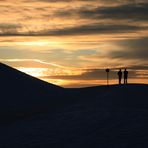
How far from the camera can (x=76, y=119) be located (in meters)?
33.6

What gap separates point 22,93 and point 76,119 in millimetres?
15308

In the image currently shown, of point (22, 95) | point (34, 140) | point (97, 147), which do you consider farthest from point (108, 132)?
point (22, 95)

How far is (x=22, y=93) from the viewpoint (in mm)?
47781

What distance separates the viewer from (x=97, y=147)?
2608cm

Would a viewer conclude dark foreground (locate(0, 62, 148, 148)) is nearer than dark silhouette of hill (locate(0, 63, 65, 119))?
Yes

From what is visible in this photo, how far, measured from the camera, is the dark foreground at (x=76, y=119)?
Result: 2756 cm

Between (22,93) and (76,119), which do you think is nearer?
(76,119)

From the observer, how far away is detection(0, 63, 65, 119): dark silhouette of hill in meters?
41.9

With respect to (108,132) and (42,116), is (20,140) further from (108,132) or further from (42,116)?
(42,116)

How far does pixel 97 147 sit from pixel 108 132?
2934 mm

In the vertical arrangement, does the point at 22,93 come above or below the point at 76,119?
above

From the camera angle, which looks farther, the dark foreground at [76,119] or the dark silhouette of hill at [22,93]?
the dark silhouette of hill at [22,93]

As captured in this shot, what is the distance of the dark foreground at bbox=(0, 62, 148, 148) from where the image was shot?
27.6 metres

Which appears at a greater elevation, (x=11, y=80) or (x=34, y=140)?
(x=11, y=80)
